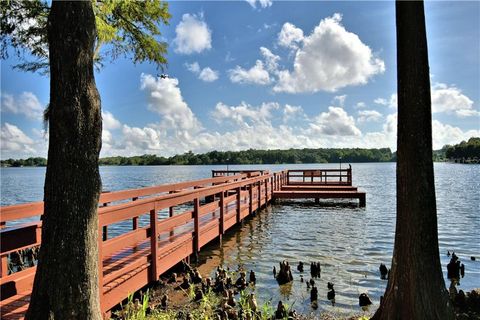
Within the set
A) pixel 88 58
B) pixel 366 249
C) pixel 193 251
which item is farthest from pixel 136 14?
pixel 366 249

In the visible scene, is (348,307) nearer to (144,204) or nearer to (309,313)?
(309,313)

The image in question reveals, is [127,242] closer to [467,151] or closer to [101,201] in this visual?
[101,201]

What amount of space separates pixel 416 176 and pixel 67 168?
11.0ft

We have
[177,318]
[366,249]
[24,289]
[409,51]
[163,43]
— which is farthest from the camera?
[163,43]

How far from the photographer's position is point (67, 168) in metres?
3.10

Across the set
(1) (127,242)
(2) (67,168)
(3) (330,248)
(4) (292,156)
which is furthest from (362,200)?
(4) (292,156)

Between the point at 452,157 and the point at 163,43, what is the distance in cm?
16636

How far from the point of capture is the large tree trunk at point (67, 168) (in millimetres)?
3092

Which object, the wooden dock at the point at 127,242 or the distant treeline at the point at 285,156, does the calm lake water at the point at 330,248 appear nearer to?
the wooden dock at the point at 127,242

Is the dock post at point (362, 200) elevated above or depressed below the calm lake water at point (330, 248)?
above

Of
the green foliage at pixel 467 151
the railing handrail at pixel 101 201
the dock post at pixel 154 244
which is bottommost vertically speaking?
the dock post at pixel 154 244

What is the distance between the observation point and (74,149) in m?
3.11

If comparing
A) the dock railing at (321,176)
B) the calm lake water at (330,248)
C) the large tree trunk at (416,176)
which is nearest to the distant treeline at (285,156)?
the dock railing at (321,176)

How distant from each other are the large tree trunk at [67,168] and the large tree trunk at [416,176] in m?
3.10
